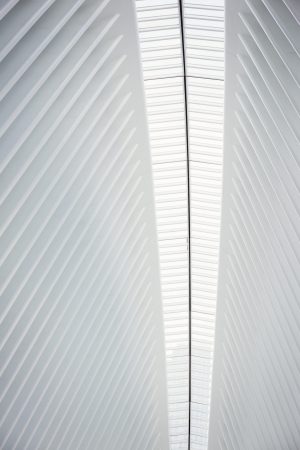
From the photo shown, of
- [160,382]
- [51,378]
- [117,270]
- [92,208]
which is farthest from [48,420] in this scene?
[160,382]

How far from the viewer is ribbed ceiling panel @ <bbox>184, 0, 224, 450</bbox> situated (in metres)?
18.8

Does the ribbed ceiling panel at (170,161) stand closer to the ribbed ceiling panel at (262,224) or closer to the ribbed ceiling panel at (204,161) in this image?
the ribbed ceiling panel at (204,161)

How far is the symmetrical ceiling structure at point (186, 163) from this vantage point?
18.8 meters

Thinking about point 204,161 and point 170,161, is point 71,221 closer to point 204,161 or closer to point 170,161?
point 170,161

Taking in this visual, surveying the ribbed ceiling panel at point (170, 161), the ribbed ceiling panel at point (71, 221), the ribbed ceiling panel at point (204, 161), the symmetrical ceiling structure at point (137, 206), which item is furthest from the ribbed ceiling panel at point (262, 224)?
the ribbed ceiling panel at point (71, 221)

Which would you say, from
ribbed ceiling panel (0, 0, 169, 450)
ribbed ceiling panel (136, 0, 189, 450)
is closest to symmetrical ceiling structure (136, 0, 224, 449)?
ribbed ceiling panel (136, 0, 189, 450)

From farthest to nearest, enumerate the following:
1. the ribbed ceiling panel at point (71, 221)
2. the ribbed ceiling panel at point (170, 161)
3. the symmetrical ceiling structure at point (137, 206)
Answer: the ribbed ceiling panel at point (170, 161) < the symmetrical ceiling structure at point (137, 206) < the ribbed ceiling panel at point (71, 221)

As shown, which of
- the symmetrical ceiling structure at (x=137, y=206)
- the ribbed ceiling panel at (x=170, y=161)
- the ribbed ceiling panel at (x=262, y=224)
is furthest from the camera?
the ribbed ceiling panel at (x=170, y=161)

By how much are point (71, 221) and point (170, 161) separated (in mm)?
6103

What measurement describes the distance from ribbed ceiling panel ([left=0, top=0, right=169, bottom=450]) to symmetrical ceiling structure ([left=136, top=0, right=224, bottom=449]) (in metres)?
1.43

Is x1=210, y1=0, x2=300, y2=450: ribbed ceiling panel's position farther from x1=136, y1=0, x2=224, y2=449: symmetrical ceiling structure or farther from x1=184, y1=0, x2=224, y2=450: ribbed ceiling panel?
x1=136, y1=0, x2=224, y2=449: symmetrical ceiling structure

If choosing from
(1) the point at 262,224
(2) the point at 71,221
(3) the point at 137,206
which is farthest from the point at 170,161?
(2) the point at 71,221

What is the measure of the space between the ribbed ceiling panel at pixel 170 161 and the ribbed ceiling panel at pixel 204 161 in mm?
341

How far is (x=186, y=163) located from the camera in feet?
77.7
